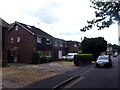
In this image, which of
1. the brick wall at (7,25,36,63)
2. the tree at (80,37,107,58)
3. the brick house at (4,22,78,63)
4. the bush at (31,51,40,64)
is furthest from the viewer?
the tree at (80,37,107,58)

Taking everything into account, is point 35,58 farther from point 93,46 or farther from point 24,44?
point 93,46

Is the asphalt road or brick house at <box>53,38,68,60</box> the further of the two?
brick house at <box>53,38,68,60</box>

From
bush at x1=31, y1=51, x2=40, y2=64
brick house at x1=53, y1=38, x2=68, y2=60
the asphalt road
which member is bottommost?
the asphalt road

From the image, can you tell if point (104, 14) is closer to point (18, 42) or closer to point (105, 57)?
point (105, 57)

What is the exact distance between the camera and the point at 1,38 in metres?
30.5

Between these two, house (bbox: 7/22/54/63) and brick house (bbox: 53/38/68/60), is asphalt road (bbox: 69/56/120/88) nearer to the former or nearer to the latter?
Answer: house (bbox: 7/22/54/63)

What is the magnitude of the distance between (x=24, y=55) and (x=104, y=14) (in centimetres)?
2851

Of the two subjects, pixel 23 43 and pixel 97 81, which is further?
pixel 23 43

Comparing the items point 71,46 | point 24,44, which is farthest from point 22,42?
point 71,46

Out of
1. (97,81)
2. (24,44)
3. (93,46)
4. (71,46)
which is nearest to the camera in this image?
(97,81)

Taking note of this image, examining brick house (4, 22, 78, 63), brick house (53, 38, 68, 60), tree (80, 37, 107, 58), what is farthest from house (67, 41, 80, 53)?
brick house (4, 22, 78, 63)

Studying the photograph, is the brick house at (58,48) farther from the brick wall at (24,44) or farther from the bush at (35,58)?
the bush at (35,58)

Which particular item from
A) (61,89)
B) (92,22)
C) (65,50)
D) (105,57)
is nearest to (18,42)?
(105,57)

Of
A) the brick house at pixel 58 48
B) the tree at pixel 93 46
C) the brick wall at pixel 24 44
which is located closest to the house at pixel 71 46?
the brick house at pixel 58 48
